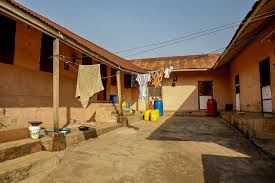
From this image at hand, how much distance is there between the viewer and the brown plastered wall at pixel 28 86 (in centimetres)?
609

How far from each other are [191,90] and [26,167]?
13.4 metres

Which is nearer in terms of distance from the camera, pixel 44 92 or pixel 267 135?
pixel 267 135

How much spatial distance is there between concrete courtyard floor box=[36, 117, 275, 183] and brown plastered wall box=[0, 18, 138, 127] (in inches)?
85.7

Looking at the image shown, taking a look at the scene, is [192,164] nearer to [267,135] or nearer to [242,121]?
[267,135]

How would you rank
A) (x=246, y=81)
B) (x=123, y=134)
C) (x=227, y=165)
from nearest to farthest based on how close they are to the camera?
(x=227, y=165), (x=123, y=134), (x=246, y=81)

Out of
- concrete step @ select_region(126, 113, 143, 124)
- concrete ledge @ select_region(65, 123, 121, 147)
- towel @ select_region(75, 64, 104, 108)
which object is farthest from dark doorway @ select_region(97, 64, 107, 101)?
towel @ select_region(75, 64, 104, 108)

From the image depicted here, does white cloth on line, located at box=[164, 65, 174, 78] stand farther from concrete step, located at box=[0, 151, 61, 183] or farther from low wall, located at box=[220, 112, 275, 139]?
concrete step, located at box=[0, 151, 61, 183]

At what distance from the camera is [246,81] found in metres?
10.1

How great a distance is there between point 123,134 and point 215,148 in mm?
3499

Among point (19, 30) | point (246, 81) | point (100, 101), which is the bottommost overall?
point (100, 101)

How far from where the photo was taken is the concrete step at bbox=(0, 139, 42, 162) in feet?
13.1

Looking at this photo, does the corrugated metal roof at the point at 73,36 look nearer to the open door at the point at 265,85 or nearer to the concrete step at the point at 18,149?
the concrete step at the point at 18,149

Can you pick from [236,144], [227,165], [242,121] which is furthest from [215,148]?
[242,121]

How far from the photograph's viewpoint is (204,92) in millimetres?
15508
